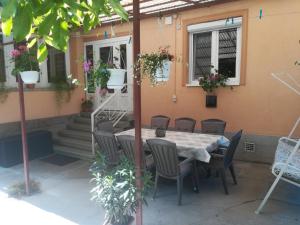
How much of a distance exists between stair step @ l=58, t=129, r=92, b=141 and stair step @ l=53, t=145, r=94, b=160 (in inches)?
14.5

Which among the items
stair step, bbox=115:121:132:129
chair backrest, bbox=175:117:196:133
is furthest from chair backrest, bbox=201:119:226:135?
stair step, bbox=115:121:132:129

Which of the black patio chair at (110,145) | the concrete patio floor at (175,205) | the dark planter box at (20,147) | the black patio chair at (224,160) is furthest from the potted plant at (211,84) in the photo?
the dark planter box at (20,147)

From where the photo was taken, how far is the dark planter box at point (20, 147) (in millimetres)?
5191

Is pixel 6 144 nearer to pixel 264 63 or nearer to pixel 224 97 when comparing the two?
pixel 224 97

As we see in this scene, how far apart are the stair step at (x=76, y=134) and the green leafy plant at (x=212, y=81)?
2897mm

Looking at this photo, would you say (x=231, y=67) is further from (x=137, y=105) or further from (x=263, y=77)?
(x=137, y=105)

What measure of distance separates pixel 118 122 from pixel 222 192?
3137mm

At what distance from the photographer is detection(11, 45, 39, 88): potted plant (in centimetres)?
366

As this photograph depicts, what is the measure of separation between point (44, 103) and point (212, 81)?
13.8 ft

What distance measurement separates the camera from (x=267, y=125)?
4.81 metres

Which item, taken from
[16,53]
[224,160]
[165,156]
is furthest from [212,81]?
[16,53]

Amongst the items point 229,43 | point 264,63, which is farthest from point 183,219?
point 229,43

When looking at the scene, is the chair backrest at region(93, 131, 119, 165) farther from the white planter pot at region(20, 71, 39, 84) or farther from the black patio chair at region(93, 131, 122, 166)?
the white planter pot at region(20, 71, 39, 84)

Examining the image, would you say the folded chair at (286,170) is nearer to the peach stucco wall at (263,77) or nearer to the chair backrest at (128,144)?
the peach stucco wall at (263,77)
